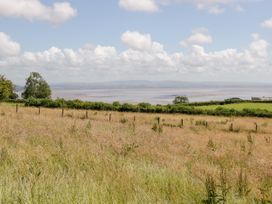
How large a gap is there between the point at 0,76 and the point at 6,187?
100305mm

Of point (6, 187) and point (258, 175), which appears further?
point (258, 175)

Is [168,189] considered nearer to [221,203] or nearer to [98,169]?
[221,203]

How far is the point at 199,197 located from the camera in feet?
18.3

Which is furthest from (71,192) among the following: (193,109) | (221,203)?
(193,109)

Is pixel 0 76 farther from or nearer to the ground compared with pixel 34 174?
farther from the ground

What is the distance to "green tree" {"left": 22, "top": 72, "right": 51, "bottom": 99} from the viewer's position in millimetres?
126625

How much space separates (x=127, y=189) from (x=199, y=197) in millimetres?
1028

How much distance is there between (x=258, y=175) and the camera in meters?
9.71

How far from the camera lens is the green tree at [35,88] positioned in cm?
12662

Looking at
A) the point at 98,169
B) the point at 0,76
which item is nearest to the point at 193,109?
the point at 0,76

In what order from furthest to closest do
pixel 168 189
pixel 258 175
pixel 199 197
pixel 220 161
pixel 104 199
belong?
pixel 220 161 < pixel 258 175 < pixel 168 189 < pixel 199 197 < pixel 104 199

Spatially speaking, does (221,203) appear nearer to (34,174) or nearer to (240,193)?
(240,193)

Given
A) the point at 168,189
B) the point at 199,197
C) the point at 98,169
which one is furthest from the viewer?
the point at 98,169

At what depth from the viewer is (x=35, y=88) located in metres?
128
